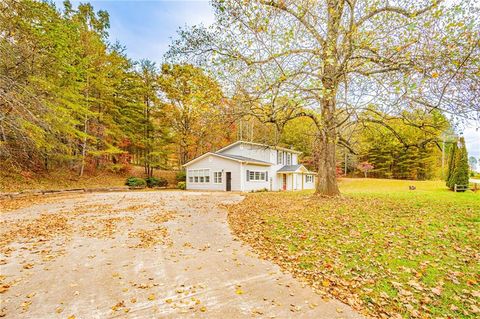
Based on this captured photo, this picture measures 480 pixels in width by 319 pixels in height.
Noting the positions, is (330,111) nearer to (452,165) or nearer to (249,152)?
(452,165)

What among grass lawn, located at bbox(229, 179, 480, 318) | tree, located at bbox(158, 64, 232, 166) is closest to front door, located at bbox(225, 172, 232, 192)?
tree, located at bbox(158, 64, 232, 166)

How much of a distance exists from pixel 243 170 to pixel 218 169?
8.40 feet

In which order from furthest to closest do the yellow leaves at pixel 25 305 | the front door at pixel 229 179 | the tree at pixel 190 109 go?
the front door at pixel 229 179
the tree at pixel 190 109
the yellow leaves at pixel 25 305

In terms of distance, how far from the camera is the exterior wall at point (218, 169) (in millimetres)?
21906

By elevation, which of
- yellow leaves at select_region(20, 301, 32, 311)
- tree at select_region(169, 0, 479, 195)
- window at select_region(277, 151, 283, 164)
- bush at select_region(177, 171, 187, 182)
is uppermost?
tree at select_region(169, 0, 479, 195)

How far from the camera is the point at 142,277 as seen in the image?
12.7 feet

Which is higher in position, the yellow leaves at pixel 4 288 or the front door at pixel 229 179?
the front door at pixel 229 179

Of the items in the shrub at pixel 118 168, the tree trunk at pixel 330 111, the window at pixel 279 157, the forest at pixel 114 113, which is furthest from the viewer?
the window at pixel 279 157

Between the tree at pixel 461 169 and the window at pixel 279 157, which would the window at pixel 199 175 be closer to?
the window at pixel 279 157

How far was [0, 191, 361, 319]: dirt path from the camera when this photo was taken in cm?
303

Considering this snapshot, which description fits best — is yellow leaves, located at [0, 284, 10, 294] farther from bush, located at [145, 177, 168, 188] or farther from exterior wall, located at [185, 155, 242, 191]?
bush, located at [145, 177, 168, 188]

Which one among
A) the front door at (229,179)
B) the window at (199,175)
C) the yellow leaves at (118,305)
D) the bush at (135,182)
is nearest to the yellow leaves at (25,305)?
the yellow leaves at (118,305)

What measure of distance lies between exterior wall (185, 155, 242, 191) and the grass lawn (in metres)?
13.7

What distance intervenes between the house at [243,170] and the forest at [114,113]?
2.23 meters
